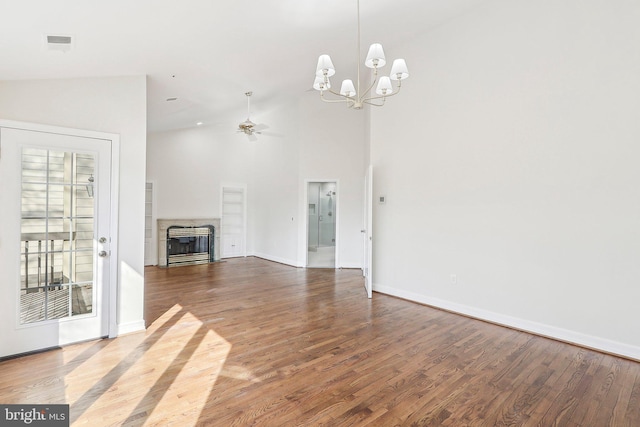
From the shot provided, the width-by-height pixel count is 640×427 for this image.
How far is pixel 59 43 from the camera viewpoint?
2.47 m

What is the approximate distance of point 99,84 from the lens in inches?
124

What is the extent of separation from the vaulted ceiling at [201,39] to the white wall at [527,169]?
905mm

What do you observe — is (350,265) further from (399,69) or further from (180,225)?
(399,69)

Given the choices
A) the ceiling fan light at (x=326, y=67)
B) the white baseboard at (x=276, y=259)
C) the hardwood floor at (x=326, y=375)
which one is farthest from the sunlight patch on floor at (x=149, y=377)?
the white baseboard at (x=276, y=259)

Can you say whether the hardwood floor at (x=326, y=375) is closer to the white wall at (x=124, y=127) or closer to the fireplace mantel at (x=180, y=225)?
the white wall at (x=124, y=127)

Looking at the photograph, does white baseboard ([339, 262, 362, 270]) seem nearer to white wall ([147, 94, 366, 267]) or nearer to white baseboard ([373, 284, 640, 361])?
white wall ([147, 94, 366, 267])

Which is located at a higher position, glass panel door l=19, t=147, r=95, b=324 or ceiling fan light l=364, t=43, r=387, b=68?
ceiling fan light l=364, t=43, r=387, b=68

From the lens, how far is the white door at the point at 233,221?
8461 millimetres

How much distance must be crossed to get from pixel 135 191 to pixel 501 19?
4798mm

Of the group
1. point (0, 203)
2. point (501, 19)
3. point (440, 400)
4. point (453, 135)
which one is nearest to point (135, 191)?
point (0, 203)

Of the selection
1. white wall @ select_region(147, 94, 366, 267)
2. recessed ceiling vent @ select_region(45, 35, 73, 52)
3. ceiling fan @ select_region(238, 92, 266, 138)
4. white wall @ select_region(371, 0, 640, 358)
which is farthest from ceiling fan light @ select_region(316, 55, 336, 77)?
white wall @ select_region(147, 94, 366, 267)

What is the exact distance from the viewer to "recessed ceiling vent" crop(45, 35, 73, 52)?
7.88 feet

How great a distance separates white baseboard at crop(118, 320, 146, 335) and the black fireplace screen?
426 cm

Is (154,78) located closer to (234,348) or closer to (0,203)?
(0,203)
